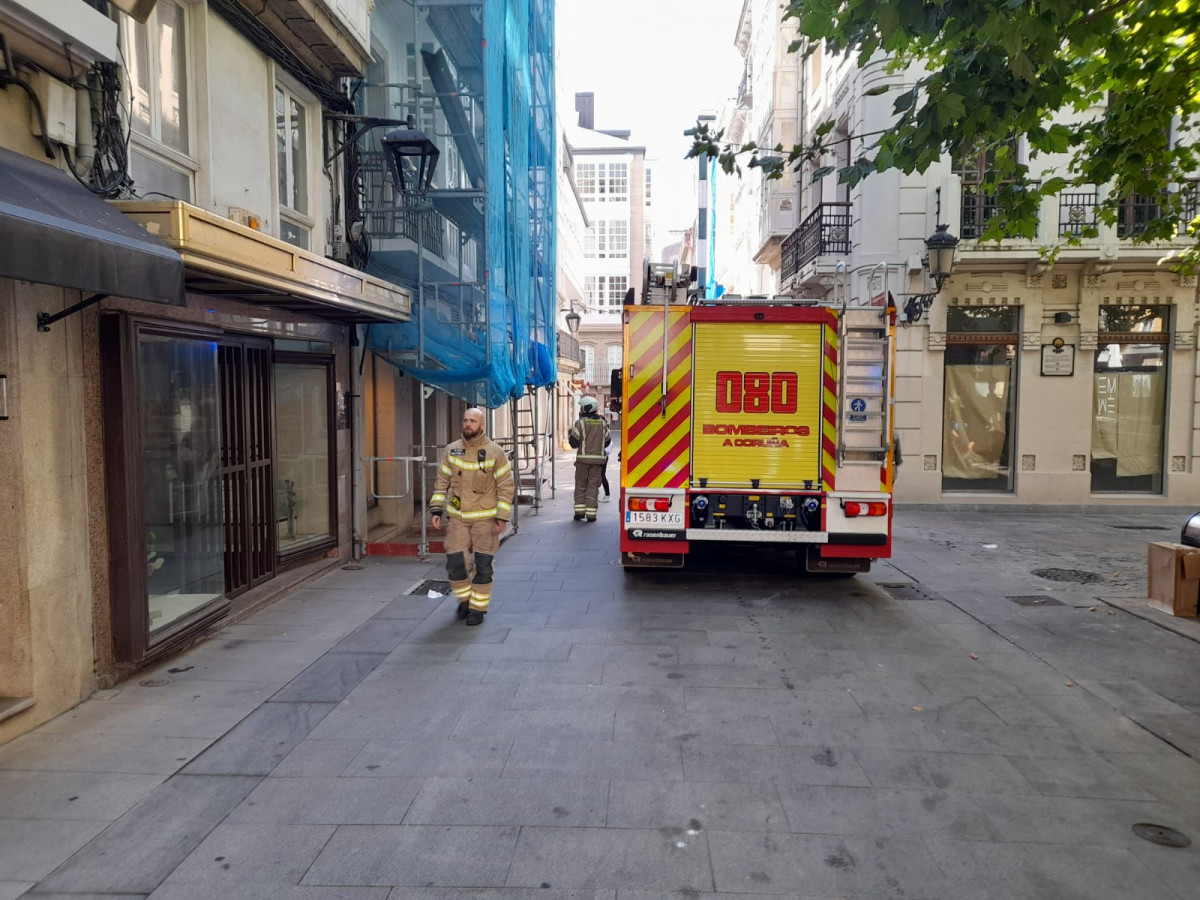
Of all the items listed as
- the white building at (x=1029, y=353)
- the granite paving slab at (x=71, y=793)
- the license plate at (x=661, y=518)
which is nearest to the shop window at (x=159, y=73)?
the granite paving slab at (x=71, y=793)

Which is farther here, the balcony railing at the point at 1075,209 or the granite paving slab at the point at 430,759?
the balcony railing at the point at 1075,209

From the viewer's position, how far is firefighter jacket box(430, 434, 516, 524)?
275 inches

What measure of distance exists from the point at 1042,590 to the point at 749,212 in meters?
27.9

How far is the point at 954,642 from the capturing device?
6645 millimetres

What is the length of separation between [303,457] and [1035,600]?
782 centimetres

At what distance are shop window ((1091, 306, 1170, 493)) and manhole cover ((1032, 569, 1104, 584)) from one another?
6670 mm

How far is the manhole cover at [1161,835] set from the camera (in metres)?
3.57

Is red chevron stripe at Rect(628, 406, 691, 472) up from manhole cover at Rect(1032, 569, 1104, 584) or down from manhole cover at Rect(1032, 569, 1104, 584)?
up

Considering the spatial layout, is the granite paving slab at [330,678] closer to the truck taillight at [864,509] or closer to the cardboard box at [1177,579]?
the truck taillight at [864,509]

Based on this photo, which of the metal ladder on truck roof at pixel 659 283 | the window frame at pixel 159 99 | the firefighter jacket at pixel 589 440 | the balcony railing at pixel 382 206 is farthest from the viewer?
the firefighter jacket at pixel 589 440

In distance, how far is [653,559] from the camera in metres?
8.55

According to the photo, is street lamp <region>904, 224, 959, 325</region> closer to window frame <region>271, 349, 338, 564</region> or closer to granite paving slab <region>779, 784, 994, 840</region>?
window frame <region>271, 349, 338, 564</region>

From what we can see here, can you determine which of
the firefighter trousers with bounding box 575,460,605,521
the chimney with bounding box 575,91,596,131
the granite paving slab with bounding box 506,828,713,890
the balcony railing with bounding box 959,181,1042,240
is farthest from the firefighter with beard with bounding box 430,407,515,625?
the chimney with bounding box 575,91,596,131

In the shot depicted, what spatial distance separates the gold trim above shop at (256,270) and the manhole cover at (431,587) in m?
2.82
